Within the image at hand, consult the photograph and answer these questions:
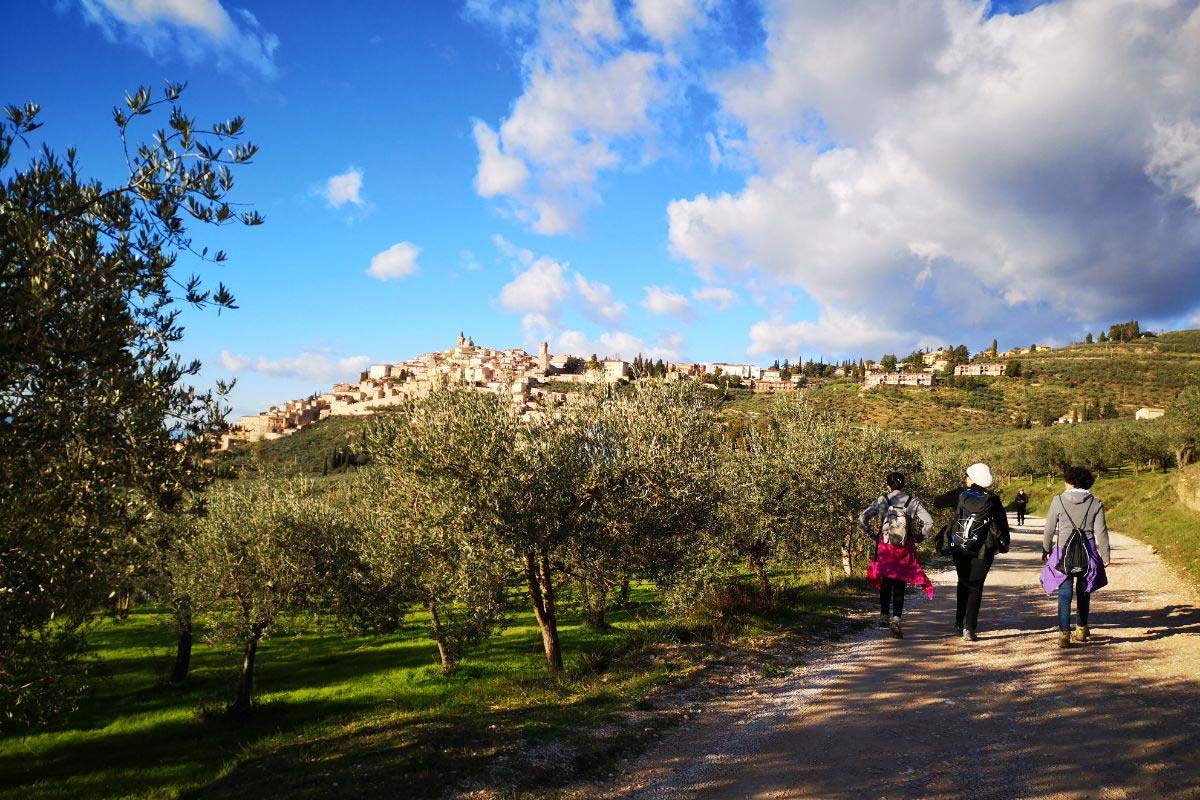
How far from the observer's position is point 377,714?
404 inches

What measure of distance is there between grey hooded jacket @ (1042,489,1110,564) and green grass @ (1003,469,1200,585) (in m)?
9.79

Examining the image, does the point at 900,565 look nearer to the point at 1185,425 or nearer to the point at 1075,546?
the point at 1075,546

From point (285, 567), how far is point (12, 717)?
13.6 m

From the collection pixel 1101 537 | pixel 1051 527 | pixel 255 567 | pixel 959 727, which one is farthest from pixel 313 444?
pixel 959 727

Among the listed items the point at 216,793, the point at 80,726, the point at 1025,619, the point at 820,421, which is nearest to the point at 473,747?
the point at 216,793

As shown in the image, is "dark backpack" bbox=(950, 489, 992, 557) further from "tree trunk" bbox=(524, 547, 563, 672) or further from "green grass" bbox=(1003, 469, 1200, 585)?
"green grass" bbox=(1003, 469, 1200, 585)

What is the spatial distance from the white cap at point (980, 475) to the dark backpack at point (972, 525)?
0.62ft

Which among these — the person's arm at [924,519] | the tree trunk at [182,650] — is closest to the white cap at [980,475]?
the person's arm at [924,519]

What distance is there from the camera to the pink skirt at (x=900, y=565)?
10.9 meters

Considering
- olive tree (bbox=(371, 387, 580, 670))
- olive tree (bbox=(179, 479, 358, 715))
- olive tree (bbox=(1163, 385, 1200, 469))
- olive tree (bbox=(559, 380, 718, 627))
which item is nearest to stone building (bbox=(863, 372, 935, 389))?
olive tree (bbox=(1163, 385, 1200, 469))

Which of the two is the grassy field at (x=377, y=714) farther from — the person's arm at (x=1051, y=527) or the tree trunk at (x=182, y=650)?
the person's arm at (x=1051, y=527)

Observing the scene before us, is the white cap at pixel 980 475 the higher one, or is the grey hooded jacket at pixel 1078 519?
the white cap at pixel 980 475

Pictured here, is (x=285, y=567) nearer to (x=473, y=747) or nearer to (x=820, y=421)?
(x=473, y=747)

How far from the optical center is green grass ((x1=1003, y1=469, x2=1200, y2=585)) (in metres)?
22.2
